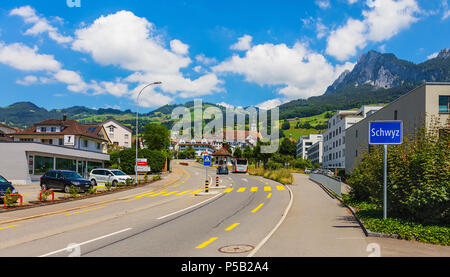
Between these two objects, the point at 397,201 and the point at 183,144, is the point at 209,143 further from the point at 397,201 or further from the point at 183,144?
the point at 397,201

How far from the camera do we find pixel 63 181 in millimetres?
26422

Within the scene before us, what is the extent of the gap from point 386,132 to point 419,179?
71.9 inches

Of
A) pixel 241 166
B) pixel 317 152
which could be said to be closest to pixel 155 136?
pixel 241 166

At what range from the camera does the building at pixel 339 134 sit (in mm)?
77688

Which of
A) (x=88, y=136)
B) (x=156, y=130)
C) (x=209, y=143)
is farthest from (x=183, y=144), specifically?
(x=88, y=136)

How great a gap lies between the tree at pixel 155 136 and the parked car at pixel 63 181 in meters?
58.1

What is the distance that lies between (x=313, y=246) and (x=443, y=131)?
6502mm

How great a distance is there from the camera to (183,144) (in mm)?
178250

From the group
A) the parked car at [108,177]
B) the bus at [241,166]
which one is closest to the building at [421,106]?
the parked car at [108,177]

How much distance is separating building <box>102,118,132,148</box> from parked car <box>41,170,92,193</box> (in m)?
77.1

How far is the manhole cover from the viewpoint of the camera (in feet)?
27.7

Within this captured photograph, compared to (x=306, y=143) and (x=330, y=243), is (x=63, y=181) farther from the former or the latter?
(x=306, y=143)

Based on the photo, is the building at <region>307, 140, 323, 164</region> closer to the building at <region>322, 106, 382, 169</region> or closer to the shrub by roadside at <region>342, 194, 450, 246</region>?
the building at <region>322, 106, 382, 169</region>

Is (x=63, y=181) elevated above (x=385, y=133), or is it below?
below
